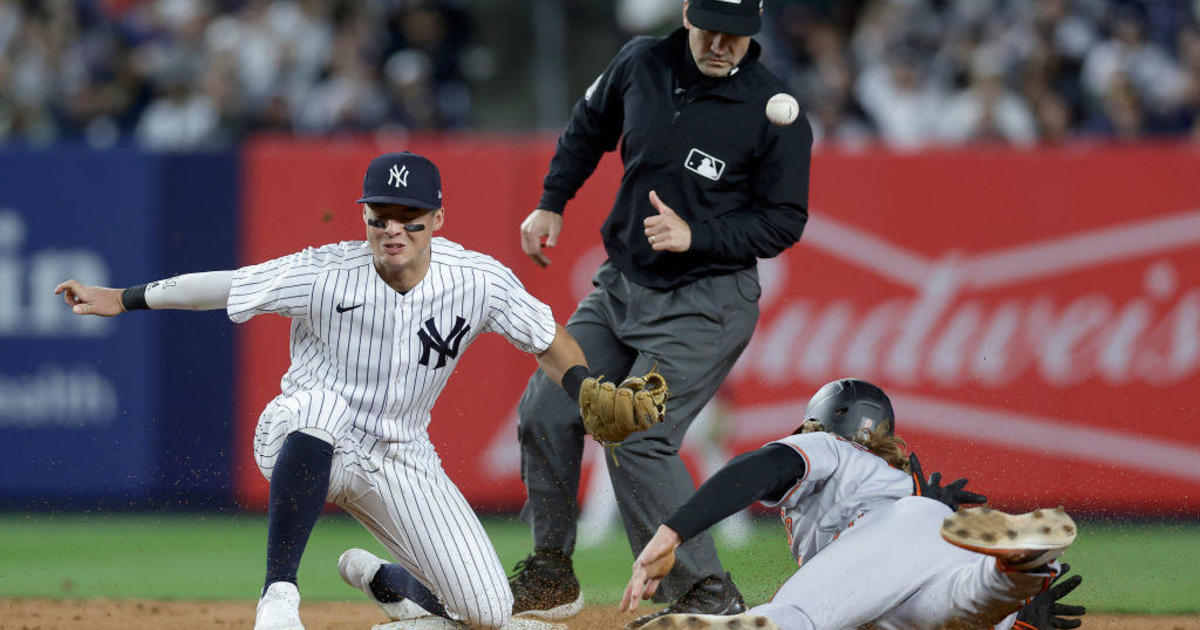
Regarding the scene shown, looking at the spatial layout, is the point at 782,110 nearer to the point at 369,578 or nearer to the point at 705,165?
the point at 705,165

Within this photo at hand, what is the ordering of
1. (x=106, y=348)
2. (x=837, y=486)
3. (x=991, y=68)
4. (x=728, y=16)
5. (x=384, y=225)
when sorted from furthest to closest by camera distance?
(x=991, y=68) → (x=106, y=348) → (x=728, y=16) → (x=384, y=225) → (x=837, y=486)

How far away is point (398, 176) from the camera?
4.90 m

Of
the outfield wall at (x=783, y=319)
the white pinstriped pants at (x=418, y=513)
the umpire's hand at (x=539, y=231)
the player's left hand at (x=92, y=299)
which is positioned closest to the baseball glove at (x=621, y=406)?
the white pinstriped pants at (x=418, y=513)

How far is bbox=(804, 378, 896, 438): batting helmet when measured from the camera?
4.91 meters

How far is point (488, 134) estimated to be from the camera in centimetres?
1117

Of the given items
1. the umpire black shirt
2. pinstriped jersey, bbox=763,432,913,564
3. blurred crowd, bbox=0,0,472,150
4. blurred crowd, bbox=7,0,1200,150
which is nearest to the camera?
pinstriped jersey, bbox=763,432,913,564

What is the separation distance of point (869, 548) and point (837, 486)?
0.32 m

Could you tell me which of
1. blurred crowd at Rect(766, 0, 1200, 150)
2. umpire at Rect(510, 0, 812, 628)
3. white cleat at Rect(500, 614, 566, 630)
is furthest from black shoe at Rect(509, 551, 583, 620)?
blurred crowd at Rect(766, 0, 1200, 150)

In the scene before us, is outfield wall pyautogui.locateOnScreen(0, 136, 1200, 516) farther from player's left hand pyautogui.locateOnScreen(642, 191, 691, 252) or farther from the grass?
player's left hand pyautogui.locateOnScreen(642, 191, 691, 252)

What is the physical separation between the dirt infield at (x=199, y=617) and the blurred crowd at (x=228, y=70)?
4313 millimetres

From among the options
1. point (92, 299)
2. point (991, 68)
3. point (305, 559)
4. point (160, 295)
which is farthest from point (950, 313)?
point (92, 299)

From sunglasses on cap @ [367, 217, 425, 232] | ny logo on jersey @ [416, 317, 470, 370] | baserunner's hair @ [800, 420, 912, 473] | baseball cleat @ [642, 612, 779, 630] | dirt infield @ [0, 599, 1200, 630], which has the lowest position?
dirt infield @ [0, 599, 1200, 630]

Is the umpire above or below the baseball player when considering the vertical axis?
above

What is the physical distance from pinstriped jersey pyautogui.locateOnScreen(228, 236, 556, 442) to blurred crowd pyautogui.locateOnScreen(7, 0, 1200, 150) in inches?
197
